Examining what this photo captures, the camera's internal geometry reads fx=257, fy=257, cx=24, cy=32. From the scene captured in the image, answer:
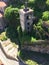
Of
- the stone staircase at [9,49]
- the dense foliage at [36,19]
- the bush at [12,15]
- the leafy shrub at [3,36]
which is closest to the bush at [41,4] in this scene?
the dense foliage at [36,19]

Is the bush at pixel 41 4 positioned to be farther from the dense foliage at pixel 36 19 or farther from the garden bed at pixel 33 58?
the garden bed at pixel 33 58

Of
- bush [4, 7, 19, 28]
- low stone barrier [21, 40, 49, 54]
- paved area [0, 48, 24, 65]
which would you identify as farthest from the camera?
bush [4, 7, 19, 28]

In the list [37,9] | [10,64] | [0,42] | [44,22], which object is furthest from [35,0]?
[10,64]

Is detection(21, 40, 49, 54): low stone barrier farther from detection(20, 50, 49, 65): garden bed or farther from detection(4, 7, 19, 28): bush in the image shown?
detection(4, 7, 19, 28): bush

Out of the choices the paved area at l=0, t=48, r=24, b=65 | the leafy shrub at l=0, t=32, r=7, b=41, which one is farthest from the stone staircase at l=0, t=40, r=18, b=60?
the leafy shrub at l=0, t=32, r=7, b=41

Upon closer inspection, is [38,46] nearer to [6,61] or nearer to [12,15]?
[6,61]

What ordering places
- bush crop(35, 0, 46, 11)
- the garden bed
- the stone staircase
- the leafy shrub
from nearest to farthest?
the garden bed
the stone staircase
bush crop(35, 0, 46, 11)
the leafy shrub
